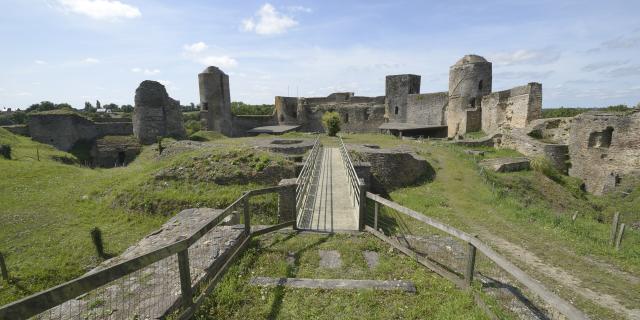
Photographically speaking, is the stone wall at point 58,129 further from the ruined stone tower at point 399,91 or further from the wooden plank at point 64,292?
the wooden plank at point 64,292

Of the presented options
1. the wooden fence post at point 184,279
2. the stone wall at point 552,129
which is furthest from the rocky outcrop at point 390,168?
the wooden fence post at point 184,279

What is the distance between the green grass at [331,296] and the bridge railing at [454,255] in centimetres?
30

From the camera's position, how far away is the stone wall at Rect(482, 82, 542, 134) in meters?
21.2

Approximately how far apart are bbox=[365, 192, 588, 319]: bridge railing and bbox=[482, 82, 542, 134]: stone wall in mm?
17630

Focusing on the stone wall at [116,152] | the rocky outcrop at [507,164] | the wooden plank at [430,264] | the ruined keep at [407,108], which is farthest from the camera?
the stone wall at [116,152]

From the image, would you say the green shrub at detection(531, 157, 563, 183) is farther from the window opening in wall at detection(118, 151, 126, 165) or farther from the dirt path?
the window opening in wall at detection(118, 151, 126, 165)

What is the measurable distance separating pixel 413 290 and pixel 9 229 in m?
12.6

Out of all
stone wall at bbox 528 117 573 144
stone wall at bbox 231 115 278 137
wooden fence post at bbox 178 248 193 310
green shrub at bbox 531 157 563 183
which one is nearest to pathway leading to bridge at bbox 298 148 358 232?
wooden fence post at bbox 178 248 193 310

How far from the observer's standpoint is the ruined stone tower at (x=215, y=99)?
31891mm

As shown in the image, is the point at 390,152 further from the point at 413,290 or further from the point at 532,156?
the point at 413,290

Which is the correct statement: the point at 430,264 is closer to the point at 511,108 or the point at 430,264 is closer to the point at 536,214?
the point at 536,214

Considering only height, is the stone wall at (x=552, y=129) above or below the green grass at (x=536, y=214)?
above

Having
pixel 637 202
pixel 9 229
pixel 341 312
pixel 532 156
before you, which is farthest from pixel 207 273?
pixel 532 156

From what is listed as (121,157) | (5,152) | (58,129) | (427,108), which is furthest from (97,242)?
(427,108)
